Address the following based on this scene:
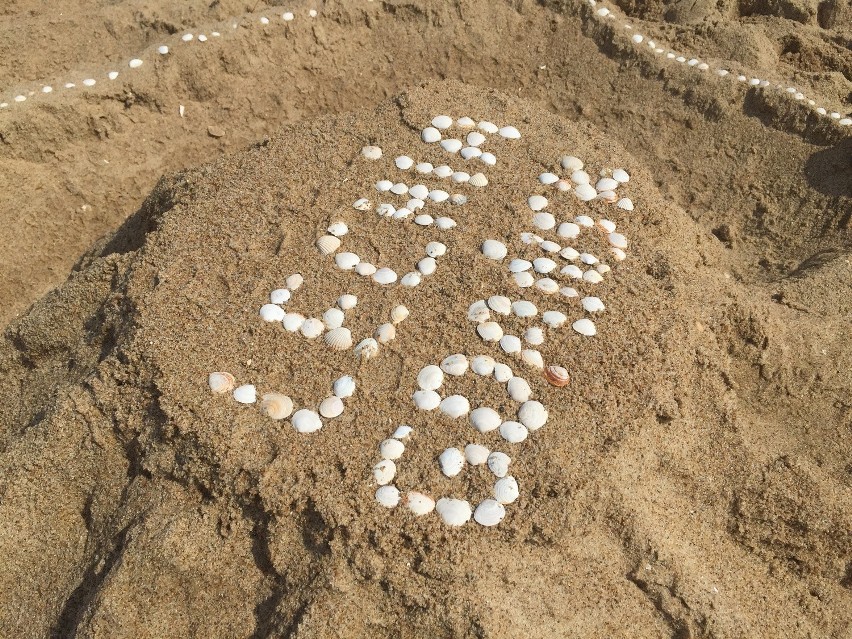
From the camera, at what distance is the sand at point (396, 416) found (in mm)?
1911

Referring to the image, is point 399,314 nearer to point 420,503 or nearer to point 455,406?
point 455,406

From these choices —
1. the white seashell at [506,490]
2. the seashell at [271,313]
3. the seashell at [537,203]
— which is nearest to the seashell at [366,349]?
the seashell at [271,313]

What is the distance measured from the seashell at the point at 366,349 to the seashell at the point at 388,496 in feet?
1.76

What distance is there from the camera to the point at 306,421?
211cm

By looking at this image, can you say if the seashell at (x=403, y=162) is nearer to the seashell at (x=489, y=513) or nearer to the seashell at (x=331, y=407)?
the seashell at (x=331, y=407)

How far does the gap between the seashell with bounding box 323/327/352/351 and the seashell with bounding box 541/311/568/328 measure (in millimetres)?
758

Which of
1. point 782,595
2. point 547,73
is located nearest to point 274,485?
point 782,595

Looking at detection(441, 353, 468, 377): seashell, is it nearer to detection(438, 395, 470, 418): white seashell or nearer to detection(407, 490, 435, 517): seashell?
detection(438, 395, 470, 418): white seashell

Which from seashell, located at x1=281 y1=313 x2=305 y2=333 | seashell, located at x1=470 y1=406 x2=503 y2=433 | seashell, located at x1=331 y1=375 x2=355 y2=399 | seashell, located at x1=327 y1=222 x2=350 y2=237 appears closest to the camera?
seashell, located at x1=470 y1=406 x2=503 y2=433

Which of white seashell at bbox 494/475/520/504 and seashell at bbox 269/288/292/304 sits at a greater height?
white seashell at bbox 494/475/520/504

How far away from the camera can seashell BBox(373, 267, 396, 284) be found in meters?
2.56

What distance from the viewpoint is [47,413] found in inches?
93.2

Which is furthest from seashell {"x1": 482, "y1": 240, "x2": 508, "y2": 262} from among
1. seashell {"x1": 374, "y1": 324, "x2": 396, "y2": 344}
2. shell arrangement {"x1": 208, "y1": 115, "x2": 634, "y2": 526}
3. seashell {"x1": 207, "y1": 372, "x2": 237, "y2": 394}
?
seashell {"x1": 207, "y1": 372, "x2": 237, "y2": 394}

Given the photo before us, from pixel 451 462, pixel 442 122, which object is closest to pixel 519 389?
pixel 451 462
